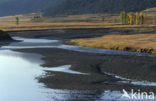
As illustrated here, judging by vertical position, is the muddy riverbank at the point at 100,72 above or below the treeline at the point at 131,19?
above

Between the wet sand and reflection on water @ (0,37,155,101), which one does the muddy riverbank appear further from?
reflection on water @ (0,37,155,101)

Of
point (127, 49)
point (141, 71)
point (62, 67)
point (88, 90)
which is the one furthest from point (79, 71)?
point (127, 49)

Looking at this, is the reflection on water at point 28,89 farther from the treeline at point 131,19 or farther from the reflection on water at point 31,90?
the treeline at point 131,19

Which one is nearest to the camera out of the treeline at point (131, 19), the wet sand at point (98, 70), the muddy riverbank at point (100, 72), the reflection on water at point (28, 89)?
the reflection on water at point (28, 89)

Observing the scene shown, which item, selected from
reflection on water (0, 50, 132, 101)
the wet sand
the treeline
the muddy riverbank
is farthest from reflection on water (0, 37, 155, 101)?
the treeline

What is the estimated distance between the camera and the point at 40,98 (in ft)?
98.2

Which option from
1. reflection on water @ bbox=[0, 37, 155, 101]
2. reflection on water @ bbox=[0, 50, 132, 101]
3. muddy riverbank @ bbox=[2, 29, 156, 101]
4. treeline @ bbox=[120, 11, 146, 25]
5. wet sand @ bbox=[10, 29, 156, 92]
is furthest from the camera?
treeline @ bbox=[120, 11, 146, 25]

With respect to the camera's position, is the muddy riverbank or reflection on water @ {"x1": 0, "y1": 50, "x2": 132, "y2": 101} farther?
the muddy riverbank

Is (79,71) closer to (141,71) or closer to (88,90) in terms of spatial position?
(141,71)

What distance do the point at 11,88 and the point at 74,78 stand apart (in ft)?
24.2

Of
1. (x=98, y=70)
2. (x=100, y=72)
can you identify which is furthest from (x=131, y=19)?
(x=100, y=72)

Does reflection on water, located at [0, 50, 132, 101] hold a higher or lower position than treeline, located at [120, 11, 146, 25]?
higher

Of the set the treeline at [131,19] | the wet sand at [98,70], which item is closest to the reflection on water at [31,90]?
the wet sand at [98,70]

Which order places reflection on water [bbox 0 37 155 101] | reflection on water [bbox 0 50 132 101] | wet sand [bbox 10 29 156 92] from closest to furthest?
reflection on water [bbox 0 37 155 101] < reflection on water [bbox 0 50 132 101] < wet sand [bbox 10 29 156 92]
